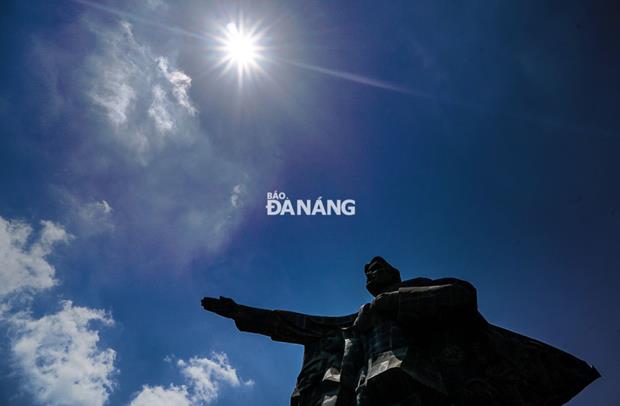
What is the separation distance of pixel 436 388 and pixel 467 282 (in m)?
2.39

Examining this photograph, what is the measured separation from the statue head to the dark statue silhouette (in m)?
0.84

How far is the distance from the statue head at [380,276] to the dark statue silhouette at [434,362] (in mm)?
839

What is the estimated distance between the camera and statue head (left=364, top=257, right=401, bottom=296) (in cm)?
925

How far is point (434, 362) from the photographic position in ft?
23.5

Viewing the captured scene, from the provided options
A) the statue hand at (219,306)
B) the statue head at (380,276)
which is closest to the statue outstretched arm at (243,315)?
the statue hand at (219,306)

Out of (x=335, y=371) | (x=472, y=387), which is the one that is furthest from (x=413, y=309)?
(x=335, y=371)

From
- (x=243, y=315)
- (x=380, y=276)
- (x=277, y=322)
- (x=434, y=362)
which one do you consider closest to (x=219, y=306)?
(x=243, y=315)

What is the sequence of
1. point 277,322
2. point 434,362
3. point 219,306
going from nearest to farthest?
1. point 434,362
2. point 219,306
3. point 277,322

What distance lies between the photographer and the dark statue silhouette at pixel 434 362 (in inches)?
251

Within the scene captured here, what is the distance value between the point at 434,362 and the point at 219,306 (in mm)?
4982

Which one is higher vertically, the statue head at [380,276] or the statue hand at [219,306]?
the statue head at [380,276]

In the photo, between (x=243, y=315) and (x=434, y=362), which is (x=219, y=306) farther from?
(x=434, y=362)

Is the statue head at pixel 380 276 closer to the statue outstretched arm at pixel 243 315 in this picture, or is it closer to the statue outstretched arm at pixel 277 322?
the statue outstretched arm at pixel 277 322

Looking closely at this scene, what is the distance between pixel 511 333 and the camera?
7961mm
